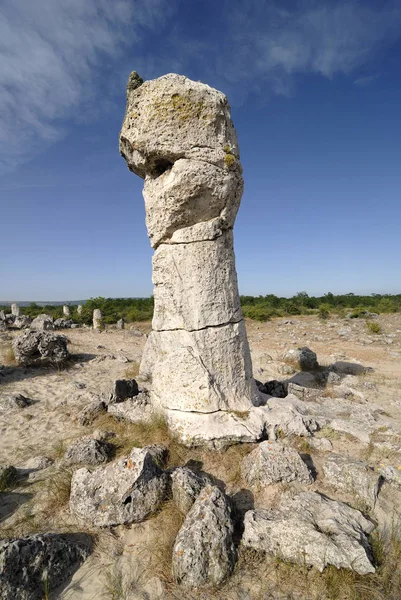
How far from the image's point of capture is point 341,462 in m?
3.64

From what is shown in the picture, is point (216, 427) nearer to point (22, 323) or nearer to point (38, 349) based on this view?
point (38, 349)

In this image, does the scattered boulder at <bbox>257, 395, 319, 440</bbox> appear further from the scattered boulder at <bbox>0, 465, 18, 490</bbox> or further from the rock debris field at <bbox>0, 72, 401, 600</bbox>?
the scattered boulder at <bbox>0, 465, 18, 490</bbox>

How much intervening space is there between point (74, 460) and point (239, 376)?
2.55 meters

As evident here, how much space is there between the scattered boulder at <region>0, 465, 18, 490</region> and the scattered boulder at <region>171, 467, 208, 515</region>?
2017 millimetres

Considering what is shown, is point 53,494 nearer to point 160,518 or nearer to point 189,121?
point 160,518

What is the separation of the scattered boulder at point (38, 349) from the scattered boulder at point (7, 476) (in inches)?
239

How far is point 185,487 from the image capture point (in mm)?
3098

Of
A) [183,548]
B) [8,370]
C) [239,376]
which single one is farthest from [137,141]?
[8,370]

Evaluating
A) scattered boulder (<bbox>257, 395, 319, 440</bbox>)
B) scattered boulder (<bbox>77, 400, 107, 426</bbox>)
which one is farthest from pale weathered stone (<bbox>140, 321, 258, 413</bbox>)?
scattered boulder (<bbox>77, 400, 107, 426</bbox>)

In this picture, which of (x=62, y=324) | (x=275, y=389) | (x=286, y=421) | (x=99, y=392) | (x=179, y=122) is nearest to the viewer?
(x=179, y=122)

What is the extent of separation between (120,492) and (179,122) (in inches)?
179

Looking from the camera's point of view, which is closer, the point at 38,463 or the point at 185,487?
the point at 185,487

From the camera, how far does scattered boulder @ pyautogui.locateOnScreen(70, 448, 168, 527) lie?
2.95 metres

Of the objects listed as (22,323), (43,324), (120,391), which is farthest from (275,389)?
(22,323)
